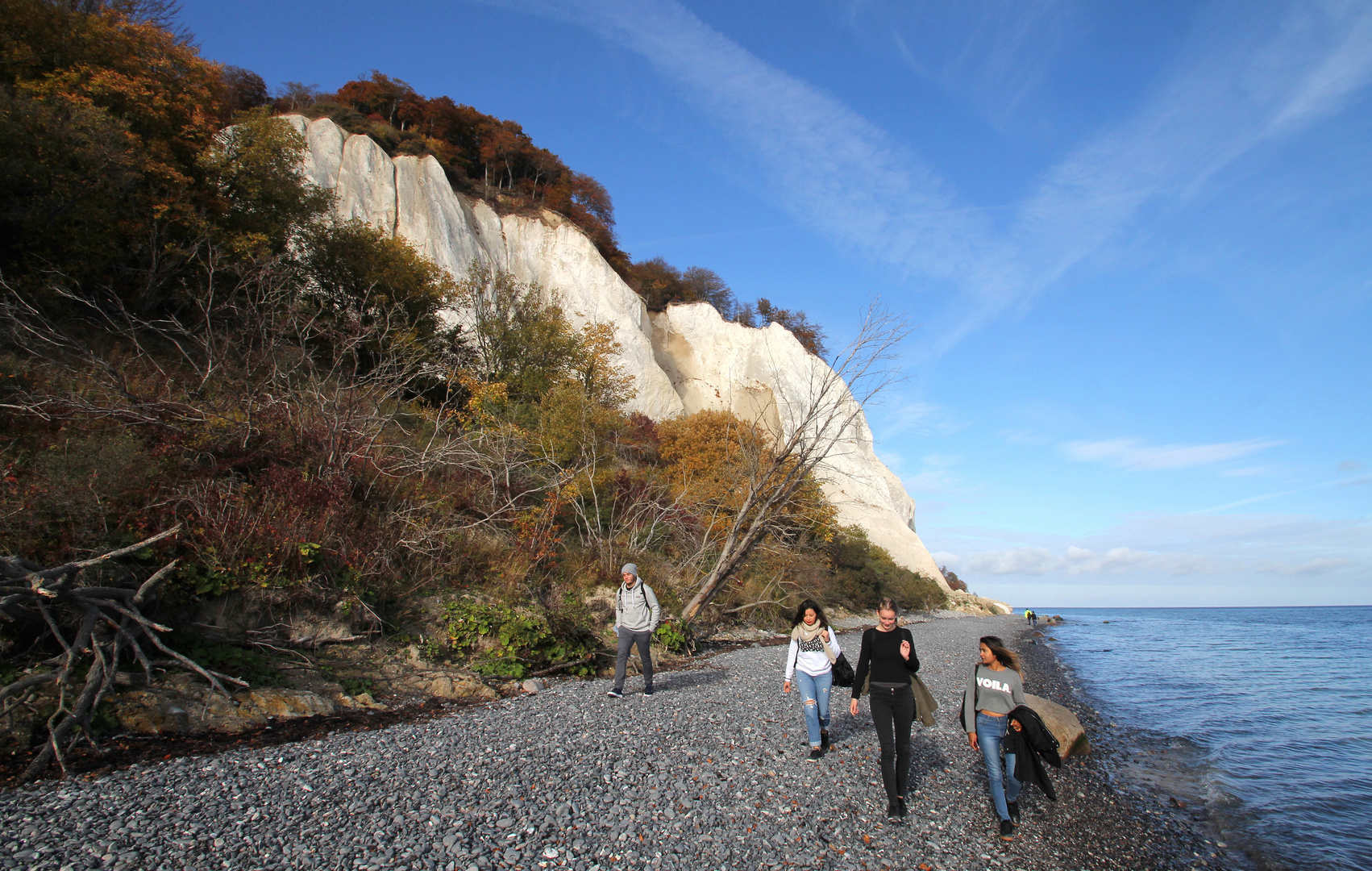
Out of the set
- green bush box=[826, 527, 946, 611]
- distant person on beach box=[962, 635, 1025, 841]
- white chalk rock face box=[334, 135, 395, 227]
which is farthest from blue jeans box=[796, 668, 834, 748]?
white chalk rock face box=[334, 135, 395, 227]

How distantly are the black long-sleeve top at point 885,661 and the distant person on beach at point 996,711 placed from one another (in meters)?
0.46

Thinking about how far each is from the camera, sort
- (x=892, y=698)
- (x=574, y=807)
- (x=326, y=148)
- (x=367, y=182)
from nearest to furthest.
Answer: (x=574, y=807) → (x=892, y=698) → (x=326, y=148) → (x=367, y=182)

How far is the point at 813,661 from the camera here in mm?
5316

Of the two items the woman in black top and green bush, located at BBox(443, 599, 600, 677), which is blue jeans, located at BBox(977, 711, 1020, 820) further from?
green bush, located at BBox(443, 599, 600, 677)

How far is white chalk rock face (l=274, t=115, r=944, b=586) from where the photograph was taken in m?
24.9

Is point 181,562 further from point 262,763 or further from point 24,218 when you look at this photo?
point 24,218

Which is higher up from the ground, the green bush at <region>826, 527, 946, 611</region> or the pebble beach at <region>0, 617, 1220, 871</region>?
the green bush at <region>826, 527, 946, 611</region>

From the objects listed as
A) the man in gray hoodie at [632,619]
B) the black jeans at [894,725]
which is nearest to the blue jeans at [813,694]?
the black jeans at [894,725]

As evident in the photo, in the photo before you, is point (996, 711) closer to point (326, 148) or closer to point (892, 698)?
point (892, 698)

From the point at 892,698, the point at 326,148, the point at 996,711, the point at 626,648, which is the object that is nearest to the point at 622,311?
the point at 326,148

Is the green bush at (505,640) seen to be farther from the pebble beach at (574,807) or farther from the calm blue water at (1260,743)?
the calm blue water at (1260,743)

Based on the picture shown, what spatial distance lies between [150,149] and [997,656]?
595 inches

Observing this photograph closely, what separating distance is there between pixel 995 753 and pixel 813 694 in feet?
4.89

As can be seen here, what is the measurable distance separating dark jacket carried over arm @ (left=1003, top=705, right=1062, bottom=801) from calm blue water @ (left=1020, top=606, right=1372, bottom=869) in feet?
9.18
